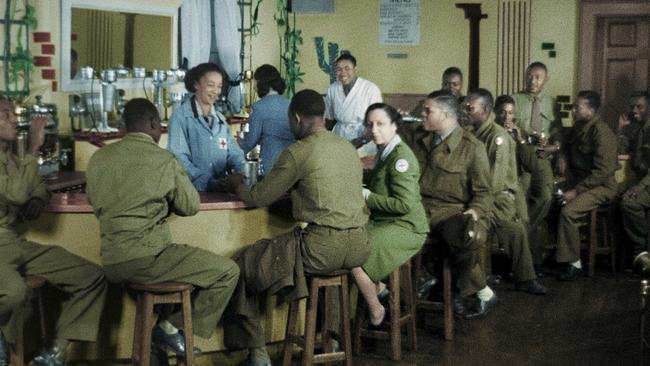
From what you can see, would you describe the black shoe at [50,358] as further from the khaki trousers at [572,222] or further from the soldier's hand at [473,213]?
the khaki trousers at [572,222]

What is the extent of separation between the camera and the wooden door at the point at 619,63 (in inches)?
386

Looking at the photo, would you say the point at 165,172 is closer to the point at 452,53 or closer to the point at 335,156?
the point at 335,156

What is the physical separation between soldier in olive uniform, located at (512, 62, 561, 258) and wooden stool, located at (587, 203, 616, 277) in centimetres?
34

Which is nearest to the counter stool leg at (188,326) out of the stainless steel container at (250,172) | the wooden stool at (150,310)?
the wooden stool at (150,310)

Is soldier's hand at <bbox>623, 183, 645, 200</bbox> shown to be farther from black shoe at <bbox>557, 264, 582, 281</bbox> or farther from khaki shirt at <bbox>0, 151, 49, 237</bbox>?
khaki shirt at <bbox>0, 151, 49, 237</bbox>

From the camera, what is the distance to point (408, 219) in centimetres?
527

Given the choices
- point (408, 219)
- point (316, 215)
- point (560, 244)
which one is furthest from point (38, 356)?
point (560, 244)

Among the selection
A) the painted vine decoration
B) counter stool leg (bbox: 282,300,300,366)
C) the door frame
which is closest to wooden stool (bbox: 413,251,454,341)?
counter stool leg (bbox: 282,300,300,366)

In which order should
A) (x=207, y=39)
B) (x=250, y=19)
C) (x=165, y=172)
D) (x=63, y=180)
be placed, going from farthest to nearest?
(x=250, y=19), (x=207, y=39), (x=63, y=180), (x=165, y=172)

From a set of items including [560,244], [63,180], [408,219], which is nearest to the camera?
[408,219]

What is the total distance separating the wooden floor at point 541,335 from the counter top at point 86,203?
2.31 ft

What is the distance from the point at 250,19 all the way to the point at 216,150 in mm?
4512

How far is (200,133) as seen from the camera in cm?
522

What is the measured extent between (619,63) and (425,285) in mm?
4795
